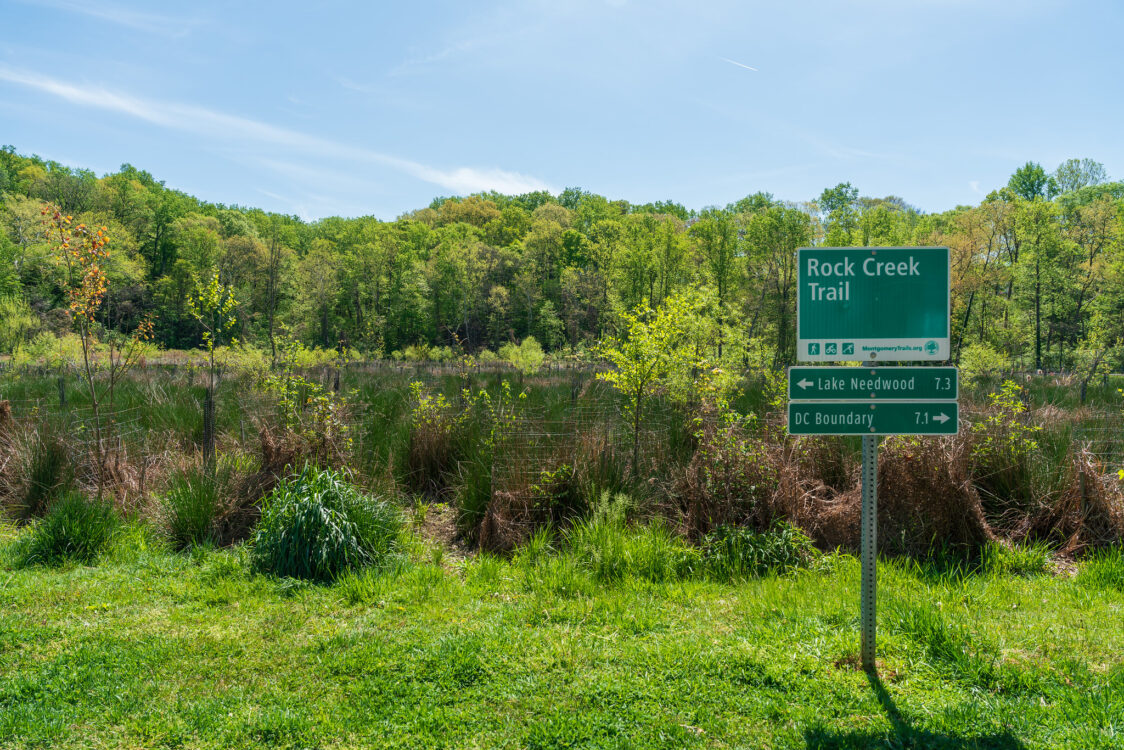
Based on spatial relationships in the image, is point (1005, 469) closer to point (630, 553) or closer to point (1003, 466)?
point (1003, 466)

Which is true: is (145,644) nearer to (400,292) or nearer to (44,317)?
(44,317)

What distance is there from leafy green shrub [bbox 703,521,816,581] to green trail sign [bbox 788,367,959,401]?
8.39 feet

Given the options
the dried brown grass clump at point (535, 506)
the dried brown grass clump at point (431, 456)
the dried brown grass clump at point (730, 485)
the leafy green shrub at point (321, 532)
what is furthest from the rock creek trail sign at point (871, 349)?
the dried brown grass clump at point (431, 456)

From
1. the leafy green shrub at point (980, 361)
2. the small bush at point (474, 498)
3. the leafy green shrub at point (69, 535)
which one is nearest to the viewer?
the leafy green shrub at point (69, 535)

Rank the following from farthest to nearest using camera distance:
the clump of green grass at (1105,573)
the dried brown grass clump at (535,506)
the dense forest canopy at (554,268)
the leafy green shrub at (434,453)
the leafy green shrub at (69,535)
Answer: the dense forest canopy at (554,268)
the leafy green shrub at (434,453)
the dried brown grass clump at (535,506)
the leafy green shrub at (69,535)
the clump of green grass at (1105,573)

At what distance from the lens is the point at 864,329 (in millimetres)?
3646

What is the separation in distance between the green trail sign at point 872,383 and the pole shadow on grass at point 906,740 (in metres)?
1.68

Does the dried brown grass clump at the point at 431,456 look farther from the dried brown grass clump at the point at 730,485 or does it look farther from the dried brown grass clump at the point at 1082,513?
the dried brown grass clump at the point at 1082,513

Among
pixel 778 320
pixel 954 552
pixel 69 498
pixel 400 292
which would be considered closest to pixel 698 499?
pixel 954 552

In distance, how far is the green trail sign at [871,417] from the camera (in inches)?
139

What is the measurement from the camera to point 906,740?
3.09 m

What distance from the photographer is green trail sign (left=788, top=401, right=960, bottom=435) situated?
354cm

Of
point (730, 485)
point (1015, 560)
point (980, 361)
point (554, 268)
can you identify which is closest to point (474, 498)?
point (730, 485)

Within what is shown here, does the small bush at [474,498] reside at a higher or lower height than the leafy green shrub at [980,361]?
lower
